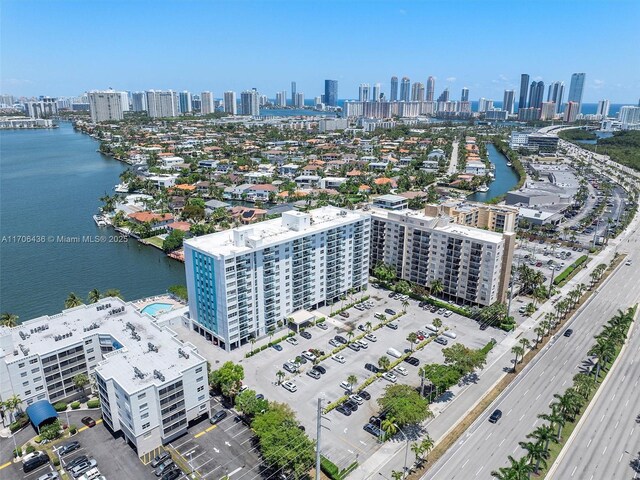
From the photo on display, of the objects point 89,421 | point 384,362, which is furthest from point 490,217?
point 89,421

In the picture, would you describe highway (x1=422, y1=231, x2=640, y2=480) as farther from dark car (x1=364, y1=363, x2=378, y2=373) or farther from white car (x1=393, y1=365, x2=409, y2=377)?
dark car (x1=364, y1=363, x2=378, y2=373)

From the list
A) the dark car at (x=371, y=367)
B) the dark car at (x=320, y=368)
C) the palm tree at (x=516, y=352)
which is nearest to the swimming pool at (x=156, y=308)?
the dark car at (x=320, y=368)

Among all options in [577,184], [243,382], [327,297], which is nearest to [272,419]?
[243,382]

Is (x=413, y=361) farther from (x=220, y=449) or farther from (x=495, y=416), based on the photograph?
(x=220, y=449)

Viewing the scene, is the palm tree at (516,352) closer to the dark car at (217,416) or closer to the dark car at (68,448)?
the dark car at (217,416)

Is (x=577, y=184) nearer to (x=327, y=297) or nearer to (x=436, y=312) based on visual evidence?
(x=436, y=312)
